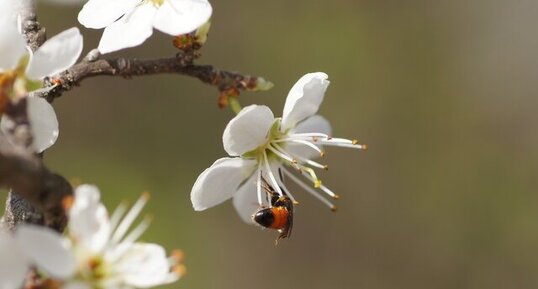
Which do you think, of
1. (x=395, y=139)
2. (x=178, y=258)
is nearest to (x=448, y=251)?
(x=395, y=139)

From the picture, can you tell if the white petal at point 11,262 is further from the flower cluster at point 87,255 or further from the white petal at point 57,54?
the white petal at point 57,54

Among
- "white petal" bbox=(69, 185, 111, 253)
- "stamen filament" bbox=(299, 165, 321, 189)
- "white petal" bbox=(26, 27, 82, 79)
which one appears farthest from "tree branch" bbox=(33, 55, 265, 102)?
"white petal" bbox=(69, 185, 111, 253)

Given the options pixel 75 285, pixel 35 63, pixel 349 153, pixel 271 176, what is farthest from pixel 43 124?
pixel 349 153

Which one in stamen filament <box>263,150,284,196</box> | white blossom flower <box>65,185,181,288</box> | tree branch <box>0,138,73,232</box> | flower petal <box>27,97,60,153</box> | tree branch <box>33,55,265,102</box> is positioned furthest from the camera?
stamen filament <box>263,150,284,196</box>

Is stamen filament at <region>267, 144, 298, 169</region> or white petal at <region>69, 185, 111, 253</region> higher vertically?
stamen filament at <region>267, 144, 298, 169</region>

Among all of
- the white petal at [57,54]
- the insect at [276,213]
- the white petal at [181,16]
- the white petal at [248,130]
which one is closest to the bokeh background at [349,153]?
the insect at [276,213]

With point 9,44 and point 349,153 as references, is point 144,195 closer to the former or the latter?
point 9,44

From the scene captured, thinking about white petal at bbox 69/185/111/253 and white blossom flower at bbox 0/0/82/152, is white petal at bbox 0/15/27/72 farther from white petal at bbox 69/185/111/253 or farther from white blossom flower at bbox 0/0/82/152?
white petal at bbox 69/185/111/253
